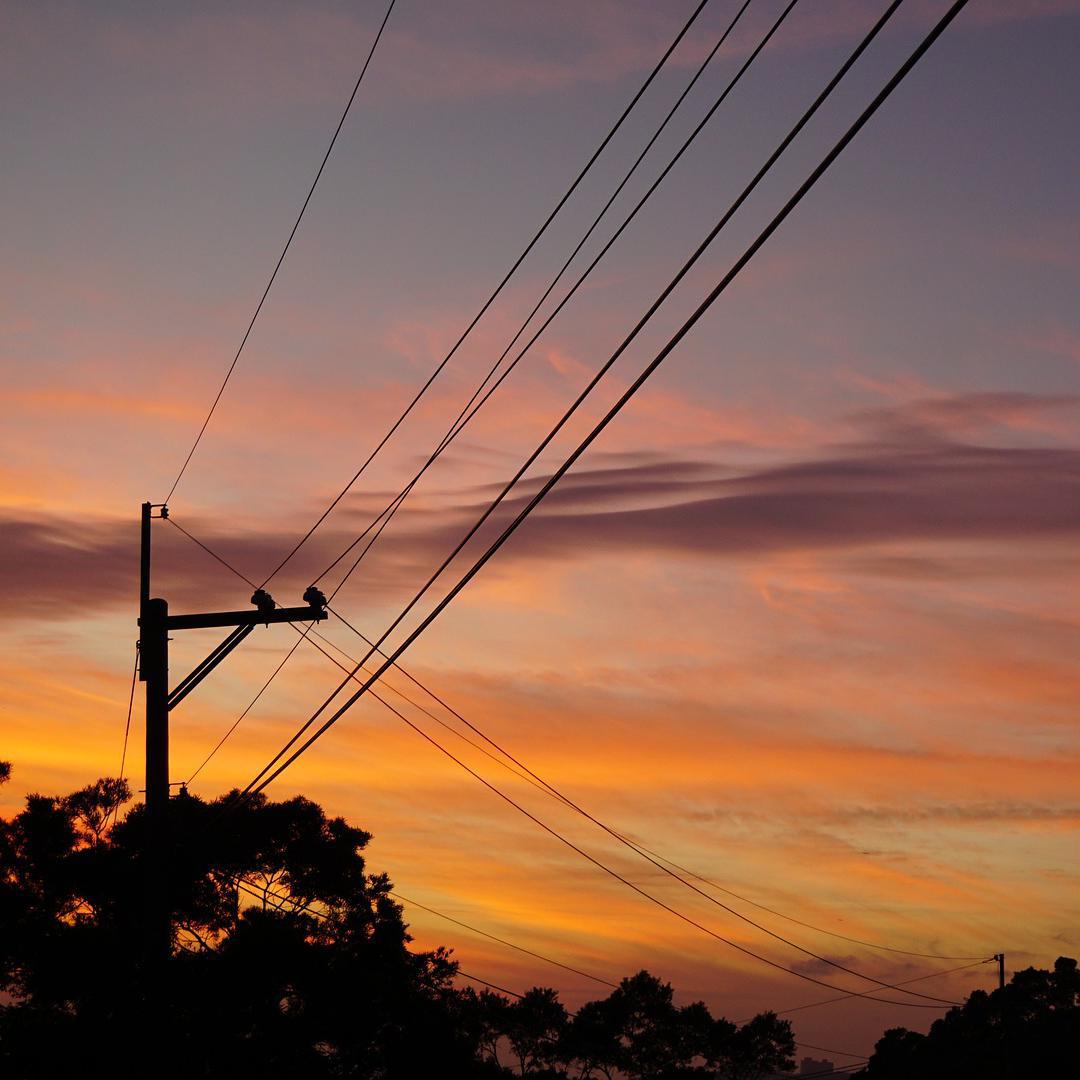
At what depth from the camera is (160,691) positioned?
21047mm

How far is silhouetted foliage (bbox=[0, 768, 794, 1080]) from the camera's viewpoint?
28016 mm

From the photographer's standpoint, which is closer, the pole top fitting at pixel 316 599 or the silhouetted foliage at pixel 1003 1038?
the pole top fitting at pixel 316 599

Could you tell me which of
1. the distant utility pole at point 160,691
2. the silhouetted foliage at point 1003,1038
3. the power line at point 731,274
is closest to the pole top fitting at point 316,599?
the distant utility pole at point 160,691

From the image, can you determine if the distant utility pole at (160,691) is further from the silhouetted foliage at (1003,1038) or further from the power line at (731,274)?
the silhouetted foliage at (1003,1038)

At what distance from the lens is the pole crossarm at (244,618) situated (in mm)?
21844

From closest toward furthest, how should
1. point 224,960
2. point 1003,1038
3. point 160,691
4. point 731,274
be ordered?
point 731,274 < point 160,691 < point 224,960 < point 1003,1038

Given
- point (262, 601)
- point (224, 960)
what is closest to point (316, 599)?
point (262, 601)

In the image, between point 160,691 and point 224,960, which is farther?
point 224,960

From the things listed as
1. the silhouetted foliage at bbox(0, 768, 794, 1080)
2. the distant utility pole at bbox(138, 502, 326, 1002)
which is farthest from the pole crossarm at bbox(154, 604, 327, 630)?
the silhouetted foliage at bbox(0, 768, 794, 1080)

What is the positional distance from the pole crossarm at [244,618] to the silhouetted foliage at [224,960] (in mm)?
5807

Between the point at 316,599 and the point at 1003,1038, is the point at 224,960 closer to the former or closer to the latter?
the point at 316,599

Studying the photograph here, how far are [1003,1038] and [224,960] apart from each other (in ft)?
180

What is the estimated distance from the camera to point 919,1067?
237 ft

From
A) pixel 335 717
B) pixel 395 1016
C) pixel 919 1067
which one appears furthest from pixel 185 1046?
pixel 919 1067
